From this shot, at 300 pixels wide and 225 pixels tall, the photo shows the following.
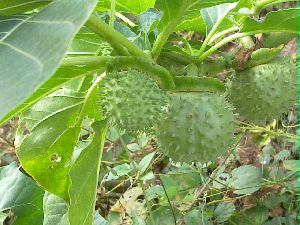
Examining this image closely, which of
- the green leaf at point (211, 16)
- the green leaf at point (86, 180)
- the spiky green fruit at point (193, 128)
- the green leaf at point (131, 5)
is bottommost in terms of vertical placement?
the green leaf at point (86, 180)

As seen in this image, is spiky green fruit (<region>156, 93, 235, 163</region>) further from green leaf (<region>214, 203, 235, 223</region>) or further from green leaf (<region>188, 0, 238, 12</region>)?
green leaf (<region>214, 203, 235, 223</region>)

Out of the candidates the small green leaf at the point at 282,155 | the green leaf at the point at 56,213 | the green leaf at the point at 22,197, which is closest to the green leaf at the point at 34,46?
the green leaf at the point at 56,213


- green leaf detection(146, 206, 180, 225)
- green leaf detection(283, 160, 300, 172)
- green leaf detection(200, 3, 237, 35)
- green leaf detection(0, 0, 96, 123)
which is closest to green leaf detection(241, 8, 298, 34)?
green leaf detection(200, 3, 237, 35)

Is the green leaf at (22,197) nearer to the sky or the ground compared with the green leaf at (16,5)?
nearer to the ground

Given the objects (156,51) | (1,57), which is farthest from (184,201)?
(1,57)

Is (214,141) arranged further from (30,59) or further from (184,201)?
(184,201)

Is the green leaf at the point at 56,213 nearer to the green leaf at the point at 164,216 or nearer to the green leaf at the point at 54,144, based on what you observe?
the green leaf at the point at 54,144
